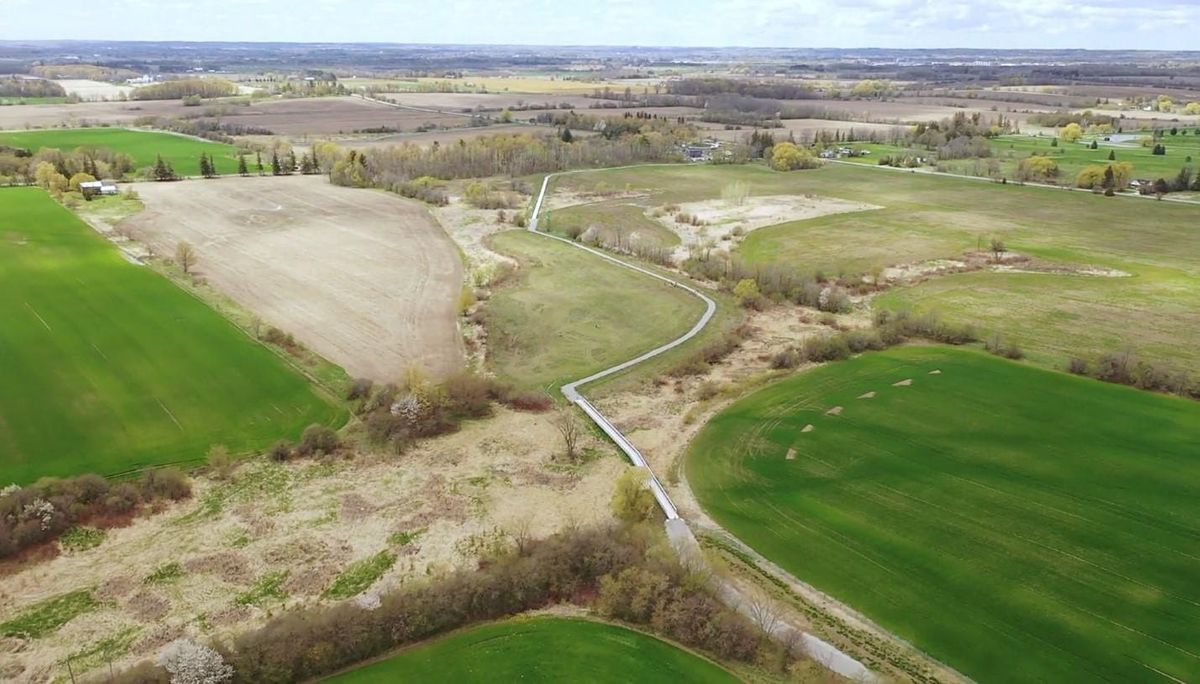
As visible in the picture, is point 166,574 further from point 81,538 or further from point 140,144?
point 140,144

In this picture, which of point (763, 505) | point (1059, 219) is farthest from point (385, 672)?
point (1059, 219)

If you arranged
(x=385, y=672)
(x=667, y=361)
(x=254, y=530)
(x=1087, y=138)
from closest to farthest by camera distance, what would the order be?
(x=385, y=672) < (x=254, y=530) < (x=667, y=361) < (x=1087, y=138)

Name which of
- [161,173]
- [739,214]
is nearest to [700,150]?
[739,214]

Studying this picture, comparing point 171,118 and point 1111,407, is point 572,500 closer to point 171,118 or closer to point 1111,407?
point 1111,407

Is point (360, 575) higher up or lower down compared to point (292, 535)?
lower down

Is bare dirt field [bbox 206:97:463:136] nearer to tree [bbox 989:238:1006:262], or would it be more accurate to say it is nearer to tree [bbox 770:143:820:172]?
tree [bbox 770:143:820:172]

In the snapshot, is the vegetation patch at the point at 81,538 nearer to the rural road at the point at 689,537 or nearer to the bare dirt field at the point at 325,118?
the rural road at the point at 689,537

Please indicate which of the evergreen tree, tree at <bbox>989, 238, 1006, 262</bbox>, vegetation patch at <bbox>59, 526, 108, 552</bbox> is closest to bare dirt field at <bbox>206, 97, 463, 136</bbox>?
the evergreen tree
